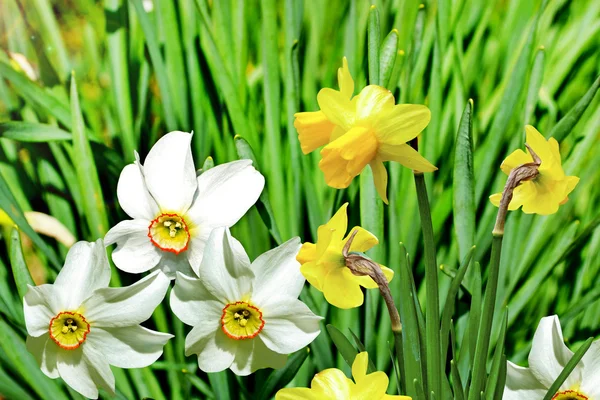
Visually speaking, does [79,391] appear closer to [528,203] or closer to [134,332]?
[134,332]

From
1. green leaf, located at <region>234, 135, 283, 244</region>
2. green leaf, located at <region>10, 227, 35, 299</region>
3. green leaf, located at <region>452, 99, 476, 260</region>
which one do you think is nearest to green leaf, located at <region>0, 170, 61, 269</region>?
green leaf, located at <region>10, 227, 35, 299</region>

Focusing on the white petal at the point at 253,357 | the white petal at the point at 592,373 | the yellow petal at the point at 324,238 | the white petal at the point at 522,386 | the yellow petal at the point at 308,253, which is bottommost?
the white petal at the point at 522,386

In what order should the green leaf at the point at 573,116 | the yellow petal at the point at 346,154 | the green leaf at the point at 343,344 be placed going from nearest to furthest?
the yellow petal at the point at 346,154 < the green leaf at the point at 343,344 < the green leaf at the point at 573,116

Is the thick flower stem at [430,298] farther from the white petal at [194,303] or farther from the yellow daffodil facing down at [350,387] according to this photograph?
the white petal at [194,303]

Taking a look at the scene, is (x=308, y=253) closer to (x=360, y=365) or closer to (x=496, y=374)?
(x=360, y=365)

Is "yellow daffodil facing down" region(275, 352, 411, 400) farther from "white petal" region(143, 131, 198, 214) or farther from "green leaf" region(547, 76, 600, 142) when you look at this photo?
"green leaf" region(547, 76, 600, 142)

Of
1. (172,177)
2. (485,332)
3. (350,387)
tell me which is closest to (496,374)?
(485,332)

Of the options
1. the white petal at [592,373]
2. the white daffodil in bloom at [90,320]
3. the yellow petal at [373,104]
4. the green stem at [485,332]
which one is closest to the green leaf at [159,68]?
the white daffodil in bloom at [90,320]
